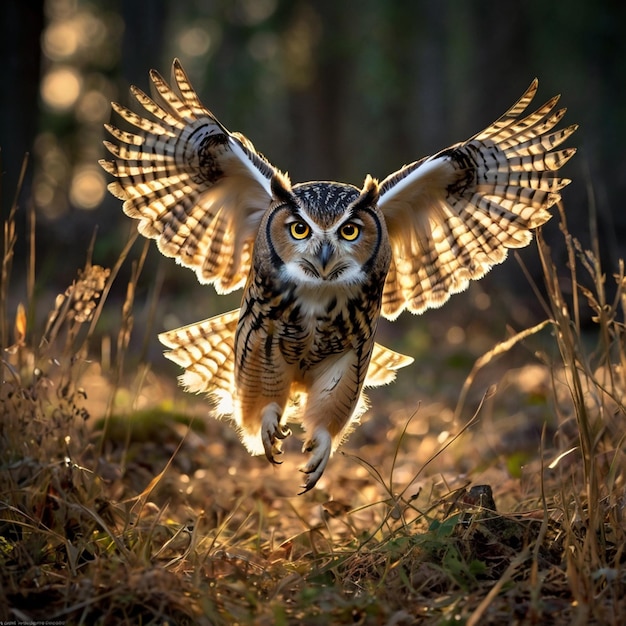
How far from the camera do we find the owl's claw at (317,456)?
12.0 feet

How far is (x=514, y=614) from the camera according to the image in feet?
7.93

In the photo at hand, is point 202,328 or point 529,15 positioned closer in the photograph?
point 202,328

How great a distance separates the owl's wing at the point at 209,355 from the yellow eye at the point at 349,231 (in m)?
1.00

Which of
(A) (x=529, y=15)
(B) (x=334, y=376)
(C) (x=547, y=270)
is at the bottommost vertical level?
(B) (x=334, y=376)

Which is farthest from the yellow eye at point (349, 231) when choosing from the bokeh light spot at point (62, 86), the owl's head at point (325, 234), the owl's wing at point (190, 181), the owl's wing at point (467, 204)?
the bokeh light spot at point (62, 86)

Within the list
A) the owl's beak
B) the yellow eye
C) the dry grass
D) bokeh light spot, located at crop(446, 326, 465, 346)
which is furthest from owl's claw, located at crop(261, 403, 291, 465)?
bokeh light spot, located at crop(446, 326, 465, 346)

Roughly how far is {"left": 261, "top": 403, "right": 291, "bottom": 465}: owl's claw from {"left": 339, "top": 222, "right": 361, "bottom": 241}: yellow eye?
3.07ft

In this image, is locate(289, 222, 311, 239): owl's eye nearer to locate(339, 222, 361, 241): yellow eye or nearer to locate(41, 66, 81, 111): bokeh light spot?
locate(339, 222, 361, 241): yellow eye

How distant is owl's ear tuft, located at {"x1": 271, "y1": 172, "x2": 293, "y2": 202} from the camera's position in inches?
142

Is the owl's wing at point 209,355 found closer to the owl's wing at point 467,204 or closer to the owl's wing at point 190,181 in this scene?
the owl's wing at point 190,181

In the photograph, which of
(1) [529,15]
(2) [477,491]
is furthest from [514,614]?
(1) [529,15]

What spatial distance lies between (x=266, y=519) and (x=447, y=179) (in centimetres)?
187

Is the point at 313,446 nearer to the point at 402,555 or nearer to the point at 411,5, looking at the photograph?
the point at 402,555

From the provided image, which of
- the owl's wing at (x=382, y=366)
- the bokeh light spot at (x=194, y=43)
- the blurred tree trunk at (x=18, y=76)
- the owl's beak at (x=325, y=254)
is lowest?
the owl's wing at (x=382, y=366)
